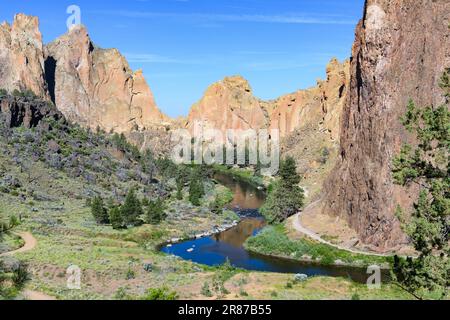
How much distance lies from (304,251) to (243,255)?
7163 mm

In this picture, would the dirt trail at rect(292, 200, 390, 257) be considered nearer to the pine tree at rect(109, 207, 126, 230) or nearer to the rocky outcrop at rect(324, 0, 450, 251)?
the rocky outcrop at rect(324, 0, 450, 251)

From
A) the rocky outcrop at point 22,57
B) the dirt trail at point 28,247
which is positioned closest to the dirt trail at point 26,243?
the dirt trail at point 28,247

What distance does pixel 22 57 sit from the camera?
172 metres

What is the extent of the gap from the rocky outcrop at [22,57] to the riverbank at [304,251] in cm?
12928

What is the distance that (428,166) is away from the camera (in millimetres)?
21516

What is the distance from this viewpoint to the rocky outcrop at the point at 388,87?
53.1 m

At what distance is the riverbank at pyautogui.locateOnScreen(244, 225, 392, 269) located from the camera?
5074 cm

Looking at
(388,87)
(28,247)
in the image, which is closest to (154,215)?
(28,247)

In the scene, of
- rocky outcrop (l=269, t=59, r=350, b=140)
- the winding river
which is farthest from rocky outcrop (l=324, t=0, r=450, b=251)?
rocky outcrop (l=269, t=59, r=350, b=140)

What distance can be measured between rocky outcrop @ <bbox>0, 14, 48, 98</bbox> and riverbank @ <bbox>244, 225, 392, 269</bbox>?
129283mm

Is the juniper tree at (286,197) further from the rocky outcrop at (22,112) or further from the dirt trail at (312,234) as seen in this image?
the rocky outcrop at (22,112)

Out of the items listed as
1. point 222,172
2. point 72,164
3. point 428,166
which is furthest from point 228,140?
point 428,166

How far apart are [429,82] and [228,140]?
146 metres
